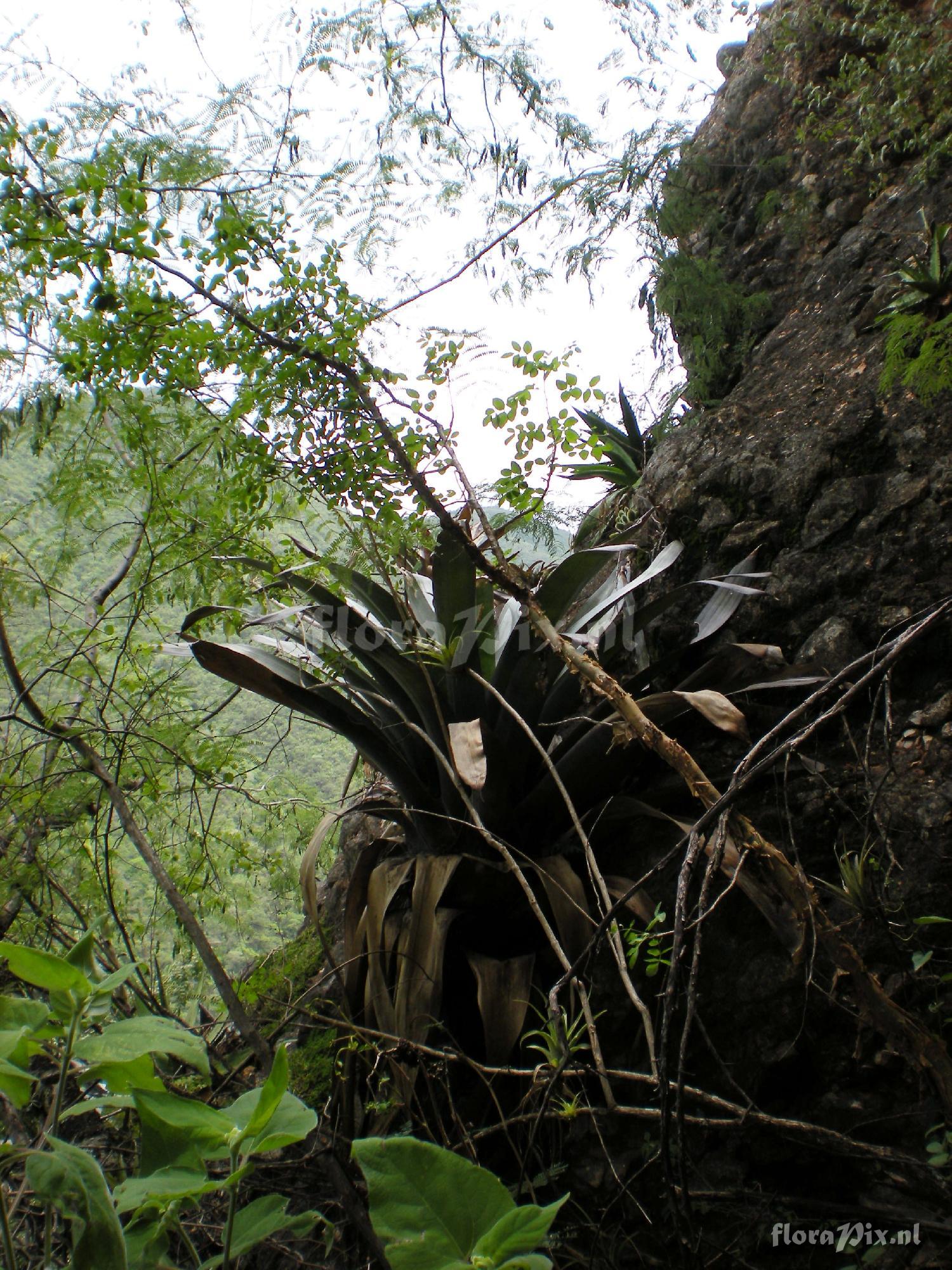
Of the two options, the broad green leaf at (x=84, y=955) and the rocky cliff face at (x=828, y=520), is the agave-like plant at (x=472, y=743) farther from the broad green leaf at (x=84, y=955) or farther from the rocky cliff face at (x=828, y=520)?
the broad green leaf at (x=84, y=955)

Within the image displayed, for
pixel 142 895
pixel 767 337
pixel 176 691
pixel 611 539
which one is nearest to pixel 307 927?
pixel 142 895

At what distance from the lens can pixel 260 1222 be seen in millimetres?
539

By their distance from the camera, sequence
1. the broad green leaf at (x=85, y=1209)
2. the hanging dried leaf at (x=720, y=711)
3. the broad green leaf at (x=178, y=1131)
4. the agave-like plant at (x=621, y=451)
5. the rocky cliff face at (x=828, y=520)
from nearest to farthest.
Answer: the broad green leaf at (x=85, y=1209), the broad green leaf at (x=178, y=1131), the rocky cliff face at (x=828, y=520), the hanging dried leaf at (x=720, y=711), the agave-like plant at (x=621, y=451)

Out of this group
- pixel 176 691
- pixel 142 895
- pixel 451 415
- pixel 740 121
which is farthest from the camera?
pixel 740 121

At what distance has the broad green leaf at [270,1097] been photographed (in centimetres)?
49

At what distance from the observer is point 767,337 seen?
2496 mm

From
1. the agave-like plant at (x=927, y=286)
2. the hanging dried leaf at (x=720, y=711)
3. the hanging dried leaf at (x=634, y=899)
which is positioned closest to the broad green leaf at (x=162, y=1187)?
the hanging dried leaf at (x=634, y=899)

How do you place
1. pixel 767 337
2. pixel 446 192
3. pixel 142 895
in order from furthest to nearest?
pixel 767 337, pixel 142 895, pixel 446 192

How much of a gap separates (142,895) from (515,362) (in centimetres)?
189

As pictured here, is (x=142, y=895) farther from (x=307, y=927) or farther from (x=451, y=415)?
(x=451, y=415)

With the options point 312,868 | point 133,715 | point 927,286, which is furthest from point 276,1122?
point 927,286

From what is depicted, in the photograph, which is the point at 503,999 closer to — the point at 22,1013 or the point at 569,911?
the point at 569,911

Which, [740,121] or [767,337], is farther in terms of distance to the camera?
[740,121]

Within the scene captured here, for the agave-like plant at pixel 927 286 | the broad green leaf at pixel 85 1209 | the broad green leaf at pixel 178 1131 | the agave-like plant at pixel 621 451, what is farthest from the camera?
the agave-like plant at pixel 621 451
